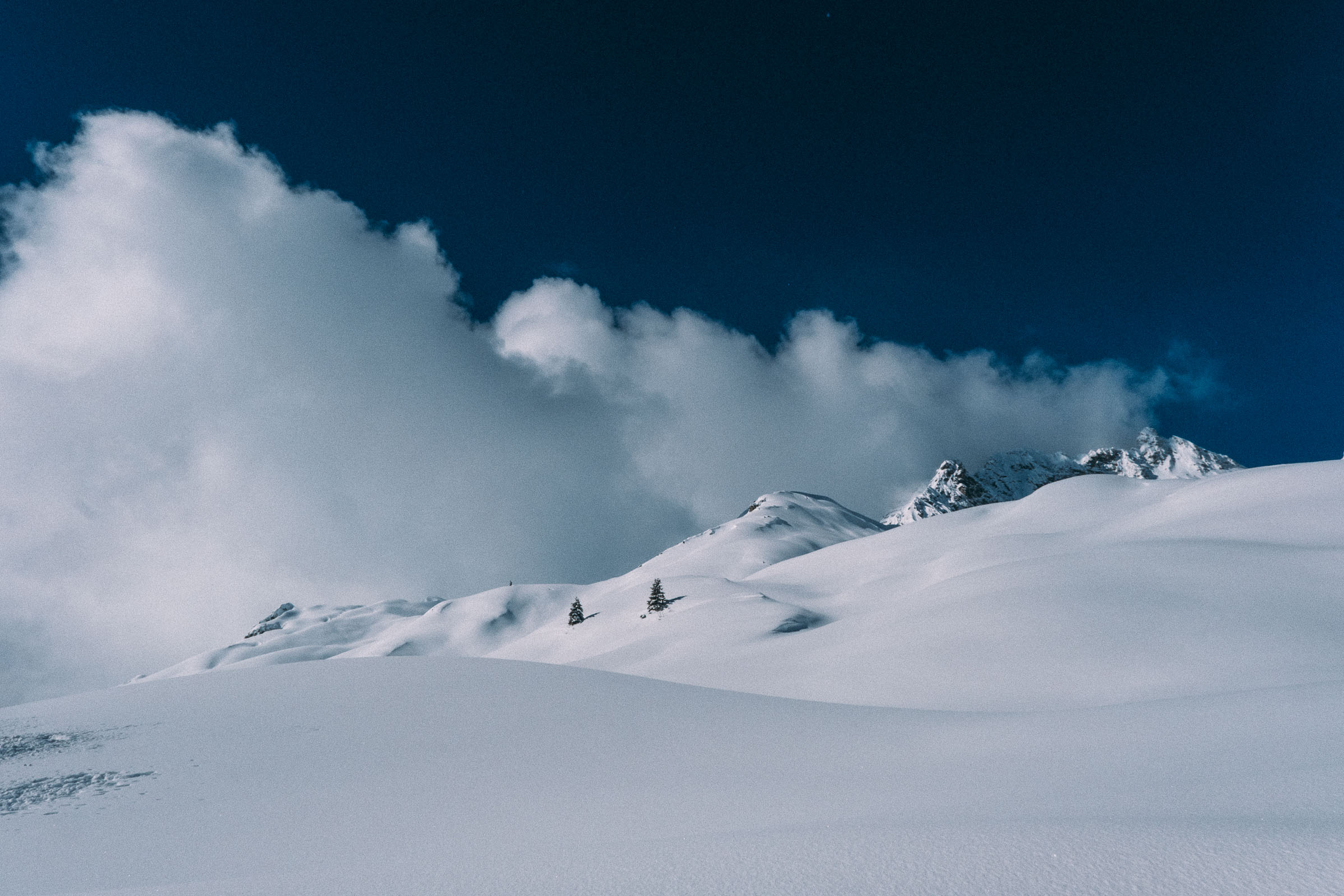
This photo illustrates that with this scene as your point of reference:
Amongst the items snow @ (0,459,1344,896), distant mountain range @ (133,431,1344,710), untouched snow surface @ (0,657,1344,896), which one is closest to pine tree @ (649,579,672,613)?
distant mountain range @ (133,431,1344,710)

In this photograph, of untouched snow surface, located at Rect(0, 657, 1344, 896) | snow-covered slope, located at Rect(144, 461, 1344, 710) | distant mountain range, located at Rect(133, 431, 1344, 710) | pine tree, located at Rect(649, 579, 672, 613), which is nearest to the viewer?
untouched snow surface, located at Rect(0, 657, 1344, 896)

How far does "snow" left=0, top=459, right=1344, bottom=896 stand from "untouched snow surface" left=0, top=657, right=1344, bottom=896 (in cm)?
5

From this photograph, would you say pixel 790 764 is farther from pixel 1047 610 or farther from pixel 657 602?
pixel 657 602

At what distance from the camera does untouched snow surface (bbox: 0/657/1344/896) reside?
5059 mm

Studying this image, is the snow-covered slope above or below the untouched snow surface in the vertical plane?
above

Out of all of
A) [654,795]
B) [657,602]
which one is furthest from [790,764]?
[657,602]

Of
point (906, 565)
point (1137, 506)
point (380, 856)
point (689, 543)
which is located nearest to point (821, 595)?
point (906, 565)

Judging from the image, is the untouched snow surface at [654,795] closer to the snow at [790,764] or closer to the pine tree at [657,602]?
the snow at [790,764]

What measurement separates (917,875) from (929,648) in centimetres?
2547

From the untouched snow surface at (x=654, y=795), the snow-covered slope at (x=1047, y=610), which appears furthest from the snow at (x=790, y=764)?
the snow-covered slope at (x=1047, y=610)

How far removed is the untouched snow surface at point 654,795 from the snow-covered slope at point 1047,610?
9635 millimetres

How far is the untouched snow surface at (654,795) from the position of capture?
5059 millimetres

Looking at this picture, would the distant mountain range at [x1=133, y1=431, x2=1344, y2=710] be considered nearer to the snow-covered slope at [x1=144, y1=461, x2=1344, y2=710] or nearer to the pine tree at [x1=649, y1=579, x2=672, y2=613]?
the snow-covered slope at [x1=144, y1=461, x2=1344, y2=710]

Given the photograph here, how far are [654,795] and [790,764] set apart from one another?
9.18ft
